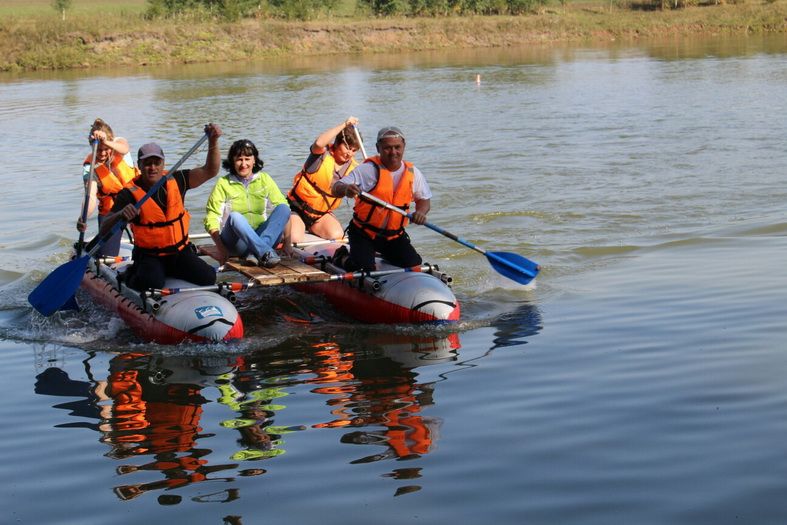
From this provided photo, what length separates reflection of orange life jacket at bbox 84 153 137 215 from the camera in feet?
31.7

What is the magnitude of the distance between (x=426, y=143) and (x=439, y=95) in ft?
25.5

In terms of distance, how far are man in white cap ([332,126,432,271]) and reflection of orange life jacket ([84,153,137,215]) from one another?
7.23 feet

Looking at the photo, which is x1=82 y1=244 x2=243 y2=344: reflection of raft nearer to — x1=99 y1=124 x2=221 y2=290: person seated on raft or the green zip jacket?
x1=99 y1=124 x2=221 y2=290: person seated on raft

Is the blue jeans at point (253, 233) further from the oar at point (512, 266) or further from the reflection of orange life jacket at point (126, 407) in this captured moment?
the reflection of orange life jacket at point (126, 407)

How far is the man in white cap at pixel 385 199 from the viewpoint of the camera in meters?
8.44

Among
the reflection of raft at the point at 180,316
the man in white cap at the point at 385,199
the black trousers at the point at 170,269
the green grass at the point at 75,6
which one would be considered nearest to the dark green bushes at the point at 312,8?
the green grass at the point at 75,6

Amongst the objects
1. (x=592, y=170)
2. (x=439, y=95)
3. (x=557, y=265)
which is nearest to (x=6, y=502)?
(x=557, y=265)

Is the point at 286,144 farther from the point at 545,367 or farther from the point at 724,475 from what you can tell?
the point at 724,475

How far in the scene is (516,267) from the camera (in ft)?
29.7

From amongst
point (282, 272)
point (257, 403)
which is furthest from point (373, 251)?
point (257, 403)

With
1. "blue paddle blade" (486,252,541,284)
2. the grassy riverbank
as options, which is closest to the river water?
"blue paddle blade" (486,252,541,284)

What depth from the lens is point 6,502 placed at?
5.10 m

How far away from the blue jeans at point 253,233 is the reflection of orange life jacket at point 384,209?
71cm

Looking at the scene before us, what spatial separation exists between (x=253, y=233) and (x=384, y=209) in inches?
45.9
